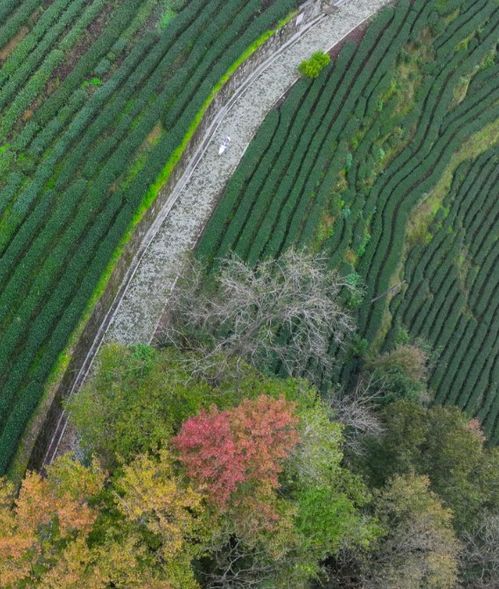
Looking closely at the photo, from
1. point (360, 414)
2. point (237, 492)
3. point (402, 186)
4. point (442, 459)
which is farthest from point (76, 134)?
point (442, 459)

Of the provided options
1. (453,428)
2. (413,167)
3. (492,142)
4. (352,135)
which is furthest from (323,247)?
(492,142)

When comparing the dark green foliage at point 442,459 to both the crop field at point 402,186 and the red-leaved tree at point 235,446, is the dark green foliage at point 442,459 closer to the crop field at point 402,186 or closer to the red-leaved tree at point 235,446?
the red-leaved tree at point 235,446

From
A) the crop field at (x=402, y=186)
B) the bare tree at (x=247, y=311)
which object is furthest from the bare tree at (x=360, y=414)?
the crop field at (x=402, y=186)

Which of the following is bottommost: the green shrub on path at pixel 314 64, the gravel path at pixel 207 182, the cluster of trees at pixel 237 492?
the cluster of trees at pixel 237 492

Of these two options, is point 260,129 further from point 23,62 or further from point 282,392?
point 282,392

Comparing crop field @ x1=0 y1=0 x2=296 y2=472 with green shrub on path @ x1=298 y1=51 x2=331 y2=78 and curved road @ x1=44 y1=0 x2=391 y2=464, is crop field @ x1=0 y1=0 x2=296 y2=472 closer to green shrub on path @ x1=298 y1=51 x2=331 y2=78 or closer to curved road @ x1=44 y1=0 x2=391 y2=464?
curved road @ x1=44 y1=0 x2=391 y2=464

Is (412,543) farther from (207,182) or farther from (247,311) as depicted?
(207,182)
